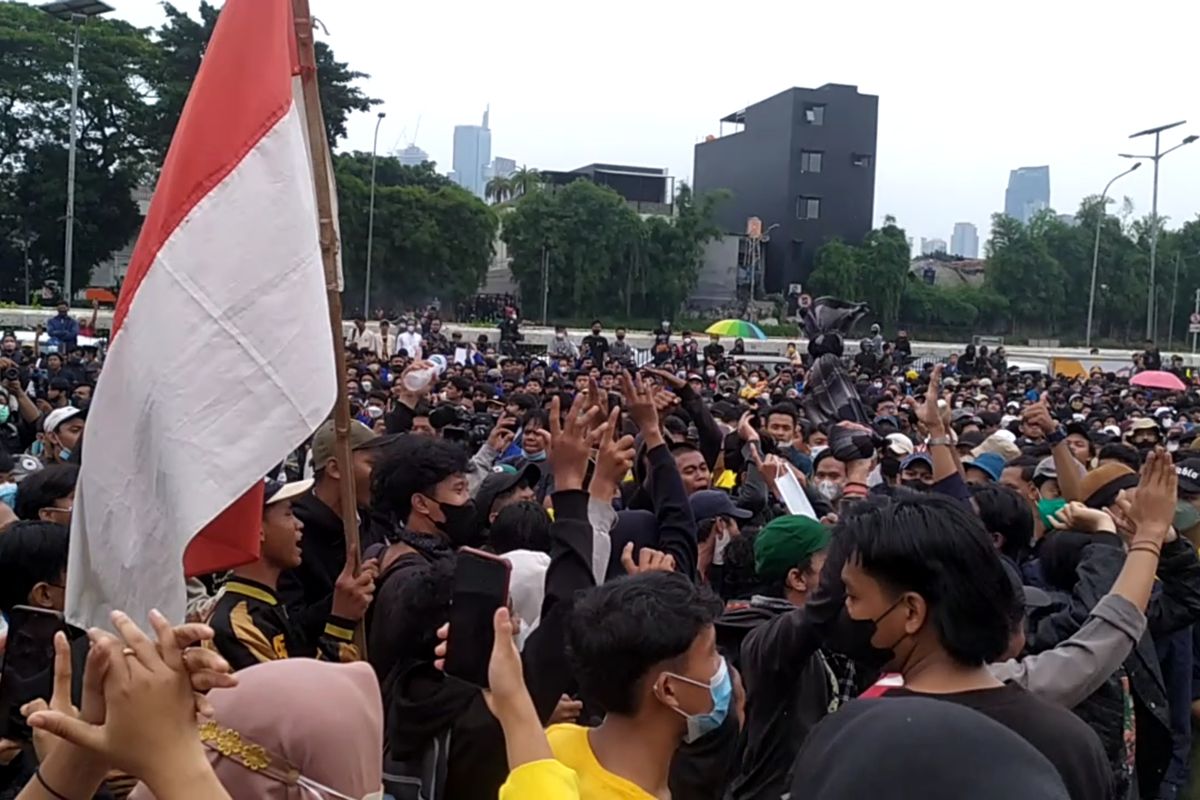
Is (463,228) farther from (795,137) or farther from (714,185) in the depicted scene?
(714,185)

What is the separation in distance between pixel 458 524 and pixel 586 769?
1915mm

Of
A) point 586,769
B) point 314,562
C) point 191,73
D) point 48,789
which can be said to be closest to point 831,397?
point 314,562

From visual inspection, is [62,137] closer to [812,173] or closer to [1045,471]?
[812,173]

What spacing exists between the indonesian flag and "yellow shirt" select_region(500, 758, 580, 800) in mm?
948

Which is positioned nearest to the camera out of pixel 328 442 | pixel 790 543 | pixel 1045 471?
pixel 790 543

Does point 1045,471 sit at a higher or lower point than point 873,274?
lower

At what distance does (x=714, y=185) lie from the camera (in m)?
65.8

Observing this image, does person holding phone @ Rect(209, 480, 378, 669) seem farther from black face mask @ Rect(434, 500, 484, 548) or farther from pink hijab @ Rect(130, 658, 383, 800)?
pink hijab @ Rect(130, 658, 383, 800)

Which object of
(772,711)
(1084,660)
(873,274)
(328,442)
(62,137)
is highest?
(62,137)

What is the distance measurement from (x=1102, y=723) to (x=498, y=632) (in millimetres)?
1990

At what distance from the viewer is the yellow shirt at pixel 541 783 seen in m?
1.96

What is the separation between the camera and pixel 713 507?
4.93 metres

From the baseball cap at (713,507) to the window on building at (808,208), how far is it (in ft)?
177

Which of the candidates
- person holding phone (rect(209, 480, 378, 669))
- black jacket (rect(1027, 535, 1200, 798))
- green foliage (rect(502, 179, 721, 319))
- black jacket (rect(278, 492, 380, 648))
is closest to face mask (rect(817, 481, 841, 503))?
black jacket (rect(1027, 535, 1200, 798))
